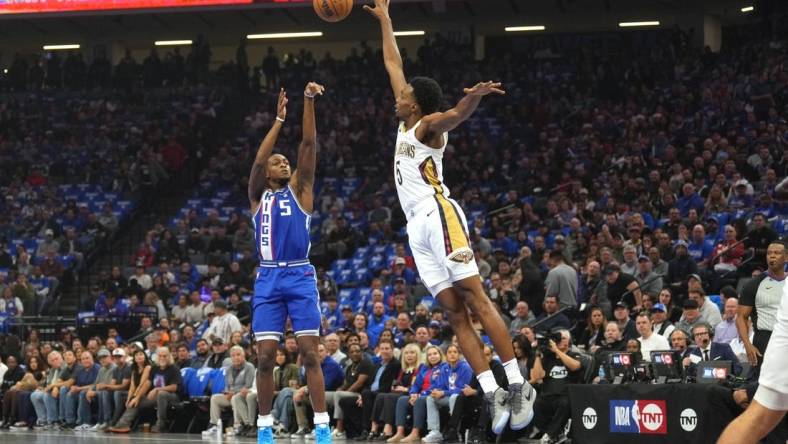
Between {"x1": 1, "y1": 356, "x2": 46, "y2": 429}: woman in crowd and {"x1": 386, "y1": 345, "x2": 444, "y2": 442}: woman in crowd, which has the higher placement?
{"x1": 386, "y1": 345, "x2": 444, "y2": 442}: woman in crowd

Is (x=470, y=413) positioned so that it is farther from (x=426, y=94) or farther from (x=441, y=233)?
(x=426, y=94)

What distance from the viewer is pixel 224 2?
22.7 m

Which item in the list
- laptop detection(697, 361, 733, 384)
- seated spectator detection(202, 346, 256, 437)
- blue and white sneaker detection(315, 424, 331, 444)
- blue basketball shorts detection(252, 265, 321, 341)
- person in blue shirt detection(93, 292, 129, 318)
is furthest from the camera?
person in blue shirt detection(93, 292, 129, 318)

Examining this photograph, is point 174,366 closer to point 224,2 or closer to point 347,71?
point 224,2

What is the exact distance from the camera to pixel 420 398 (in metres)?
15.5

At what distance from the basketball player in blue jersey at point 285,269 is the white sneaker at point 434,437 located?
595 centimetres

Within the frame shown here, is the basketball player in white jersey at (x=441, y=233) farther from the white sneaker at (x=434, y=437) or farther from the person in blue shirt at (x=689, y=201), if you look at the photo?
the person in blue shirt at (x=689, y=201)

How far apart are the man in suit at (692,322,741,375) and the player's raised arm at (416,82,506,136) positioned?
578 centimetres

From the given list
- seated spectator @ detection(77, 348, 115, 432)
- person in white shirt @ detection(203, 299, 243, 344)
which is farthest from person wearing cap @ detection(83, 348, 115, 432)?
person in white shirt @ detection(203, 299, 243, 344)

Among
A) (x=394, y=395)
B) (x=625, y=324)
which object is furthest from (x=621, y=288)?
(x=394, y=395)

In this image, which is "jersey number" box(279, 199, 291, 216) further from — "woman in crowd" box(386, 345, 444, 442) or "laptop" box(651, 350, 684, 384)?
"woman in crowd" box(386, 345, 444, 442)

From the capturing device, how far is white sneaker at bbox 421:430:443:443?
15.2 metres

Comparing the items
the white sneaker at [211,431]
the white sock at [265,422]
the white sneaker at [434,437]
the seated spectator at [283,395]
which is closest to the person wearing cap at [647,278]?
the white sneaker at [434,437]

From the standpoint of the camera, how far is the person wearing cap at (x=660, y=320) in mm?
14562
